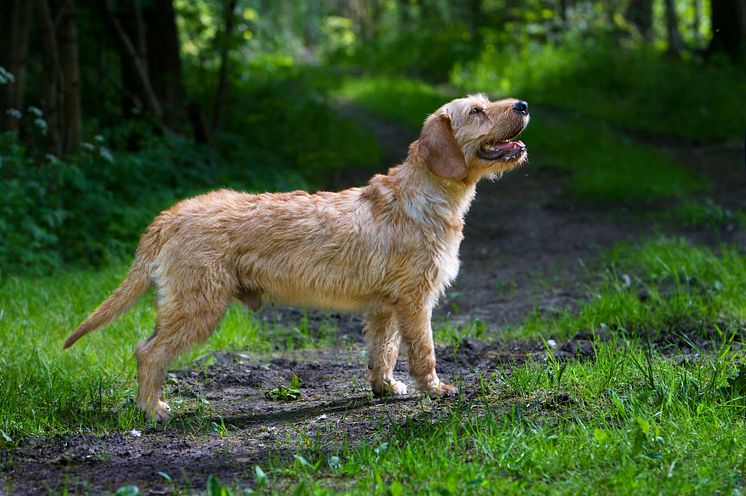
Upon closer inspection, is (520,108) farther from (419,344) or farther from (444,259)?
(419,344)

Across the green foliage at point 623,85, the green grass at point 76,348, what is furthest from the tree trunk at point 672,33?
the green grass at point 76,348

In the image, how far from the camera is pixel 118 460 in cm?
460

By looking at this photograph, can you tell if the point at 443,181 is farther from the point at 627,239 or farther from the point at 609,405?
the point at 627,239

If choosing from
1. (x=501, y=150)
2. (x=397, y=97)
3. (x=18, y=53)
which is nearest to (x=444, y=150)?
(x=501, y=150)

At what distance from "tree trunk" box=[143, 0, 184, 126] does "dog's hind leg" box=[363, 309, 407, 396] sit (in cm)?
723

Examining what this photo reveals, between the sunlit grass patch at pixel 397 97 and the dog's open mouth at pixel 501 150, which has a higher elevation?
the dog's open mouth at pixel 501 150

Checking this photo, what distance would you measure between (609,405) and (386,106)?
13.7 meters

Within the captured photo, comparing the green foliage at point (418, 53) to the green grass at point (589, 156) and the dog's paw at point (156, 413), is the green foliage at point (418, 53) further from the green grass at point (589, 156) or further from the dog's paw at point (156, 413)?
the dog's paw at point (156, 413)

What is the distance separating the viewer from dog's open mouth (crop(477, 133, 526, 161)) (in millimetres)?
5461

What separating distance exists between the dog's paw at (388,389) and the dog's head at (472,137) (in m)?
1.31

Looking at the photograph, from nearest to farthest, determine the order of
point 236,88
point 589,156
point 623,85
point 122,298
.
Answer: point 122,298
point 589,156
point 236,88
point 623,85

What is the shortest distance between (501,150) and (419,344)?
4.06ft

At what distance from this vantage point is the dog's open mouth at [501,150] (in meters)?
5.46

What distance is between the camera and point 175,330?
5.23 m
